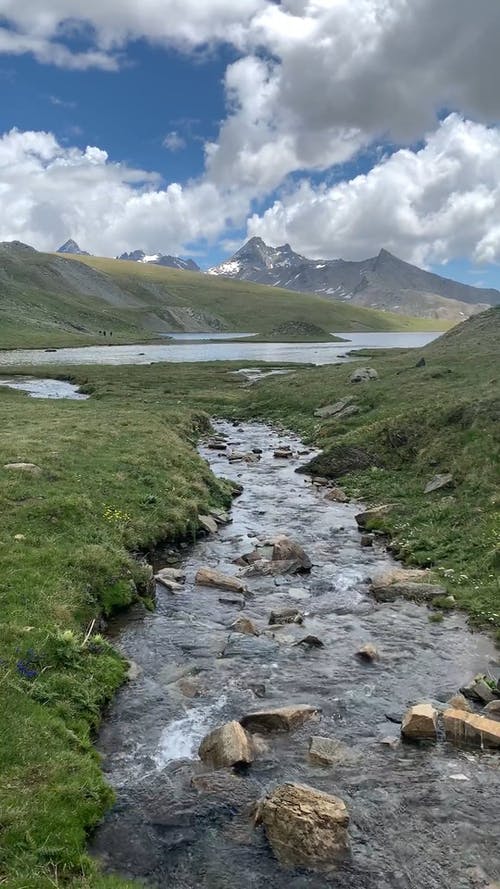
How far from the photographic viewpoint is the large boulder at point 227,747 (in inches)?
512

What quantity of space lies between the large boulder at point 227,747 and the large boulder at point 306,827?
5.01 feet

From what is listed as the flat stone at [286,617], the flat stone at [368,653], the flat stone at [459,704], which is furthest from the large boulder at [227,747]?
the flat stone at [286,617]

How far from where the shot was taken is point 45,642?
51.6ft

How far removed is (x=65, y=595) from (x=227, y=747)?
7.58m

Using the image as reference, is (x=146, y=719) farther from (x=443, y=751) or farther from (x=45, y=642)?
(x=443, y=751)

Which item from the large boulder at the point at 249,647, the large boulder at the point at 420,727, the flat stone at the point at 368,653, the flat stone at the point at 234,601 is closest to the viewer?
the large boulder at the point at 420,727

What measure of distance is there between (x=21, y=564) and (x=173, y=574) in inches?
242

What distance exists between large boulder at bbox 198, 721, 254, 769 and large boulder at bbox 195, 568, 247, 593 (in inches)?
336

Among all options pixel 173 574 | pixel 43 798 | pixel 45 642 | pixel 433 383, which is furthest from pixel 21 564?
pixel 433 383

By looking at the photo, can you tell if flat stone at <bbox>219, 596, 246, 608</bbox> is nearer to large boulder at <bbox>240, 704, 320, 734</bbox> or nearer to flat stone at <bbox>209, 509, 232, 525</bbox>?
large boulder at <bbox>240, 704, 320, 734</bbox>

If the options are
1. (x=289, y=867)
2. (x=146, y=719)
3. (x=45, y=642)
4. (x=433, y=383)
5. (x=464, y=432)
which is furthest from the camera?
(x=433, y=383)

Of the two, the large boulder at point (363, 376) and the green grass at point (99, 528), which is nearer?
the green grass at point (99, 528)

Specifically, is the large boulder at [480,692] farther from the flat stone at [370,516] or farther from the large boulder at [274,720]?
the flat stone at [370,516]

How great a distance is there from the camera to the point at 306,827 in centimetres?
1095
